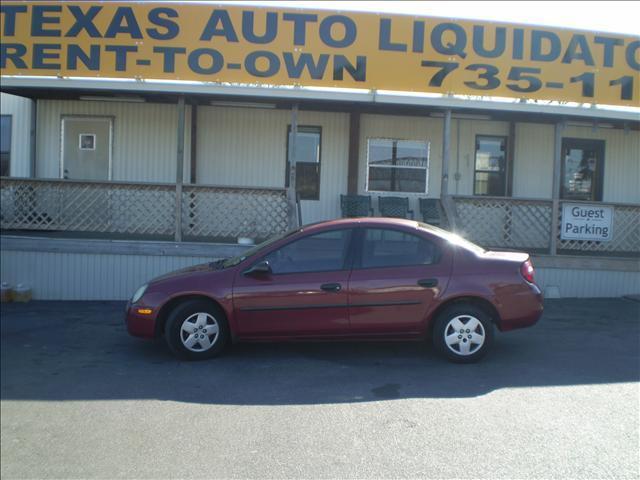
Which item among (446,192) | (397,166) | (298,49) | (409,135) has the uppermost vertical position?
(298,49)

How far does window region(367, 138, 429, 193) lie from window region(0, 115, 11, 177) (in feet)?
25.3

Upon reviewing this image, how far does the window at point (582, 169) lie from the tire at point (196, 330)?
1000 centimetres

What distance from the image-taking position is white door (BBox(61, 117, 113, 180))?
42.6ft

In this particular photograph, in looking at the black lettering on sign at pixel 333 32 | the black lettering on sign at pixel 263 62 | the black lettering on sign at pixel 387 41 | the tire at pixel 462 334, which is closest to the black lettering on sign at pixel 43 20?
the black lettering on sign at pixel 263 62

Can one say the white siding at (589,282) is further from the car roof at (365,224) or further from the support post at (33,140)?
the support post at (33,140)

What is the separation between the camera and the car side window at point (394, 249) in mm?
6484

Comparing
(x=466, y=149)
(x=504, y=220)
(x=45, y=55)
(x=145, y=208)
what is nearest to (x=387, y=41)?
(x=466, y=149)

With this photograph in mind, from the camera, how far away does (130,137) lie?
12977 millimetres

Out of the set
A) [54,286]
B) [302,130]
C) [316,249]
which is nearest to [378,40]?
[302,130]

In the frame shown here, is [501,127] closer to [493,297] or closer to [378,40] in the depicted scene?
[378,40]

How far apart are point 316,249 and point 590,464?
3.37 meters

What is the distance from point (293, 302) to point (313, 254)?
0.57 meters

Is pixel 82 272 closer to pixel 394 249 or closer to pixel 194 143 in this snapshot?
pixel 194 143

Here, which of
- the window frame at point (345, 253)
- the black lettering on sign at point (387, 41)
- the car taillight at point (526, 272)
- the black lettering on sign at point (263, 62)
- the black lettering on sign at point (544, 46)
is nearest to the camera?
the window frame at point (345, 253)
